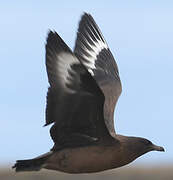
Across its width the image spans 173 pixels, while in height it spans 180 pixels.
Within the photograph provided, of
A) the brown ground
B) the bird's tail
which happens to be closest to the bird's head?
the bird's tail

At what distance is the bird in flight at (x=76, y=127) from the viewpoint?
15.3 meters

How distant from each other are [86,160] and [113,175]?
11.2 m

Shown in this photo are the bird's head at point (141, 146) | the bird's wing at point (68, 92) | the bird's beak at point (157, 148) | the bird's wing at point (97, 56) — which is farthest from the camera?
the bird's wing at point (97, 56)

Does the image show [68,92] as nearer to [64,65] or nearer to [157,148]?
[64,65]

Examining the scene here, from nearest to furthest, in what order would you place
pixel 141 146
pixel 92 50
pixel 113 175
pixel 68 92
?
pixel 68 92
pixel 141 146
pixel 92 50
pixel 113 175

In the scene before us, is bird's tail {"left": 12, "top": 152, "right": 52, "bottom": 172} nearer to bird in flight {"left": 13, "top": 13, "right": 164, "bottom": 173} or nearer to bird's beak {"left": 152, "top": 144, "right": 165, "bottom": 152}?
bird in flight {"left": 13, "top": 13, "right": 164, "bottom": 173}

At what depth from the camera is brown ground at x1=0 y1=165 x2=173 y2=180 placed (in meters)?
26.0

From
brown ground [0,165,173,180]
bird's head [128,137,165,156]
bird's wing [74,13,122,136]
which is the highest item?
bird's wing [74,13,122,136]

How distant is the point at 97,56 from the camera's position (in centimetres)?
1869

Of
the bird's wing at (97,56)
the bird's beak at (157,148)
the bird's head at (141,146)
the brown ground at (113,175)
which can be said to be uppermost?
the bird's wing at (97,56)

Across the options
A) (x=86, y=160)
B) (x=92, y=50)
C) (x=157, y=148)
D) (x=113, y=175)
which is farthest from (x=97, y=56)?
(x=113, y=175)

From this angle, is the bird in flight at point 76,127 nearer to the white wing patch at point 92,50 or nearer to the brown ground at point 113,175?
the white wing patch at point 92,50

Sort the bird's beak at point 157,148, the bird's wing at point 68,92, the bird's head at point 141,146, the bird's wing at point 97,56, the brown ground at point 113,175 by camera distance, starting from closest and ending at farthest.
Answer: the bird's wing at point 68,92 < the bird's head at point 141,146 < the bird's beak at point 157,148 < the bird's wing at point 97,56 < the brown ground at point 113,175

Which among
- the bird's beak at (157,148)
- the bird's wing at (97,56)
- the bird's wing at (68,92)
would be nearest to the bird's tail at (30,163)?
the bird's wing at (68,92)
